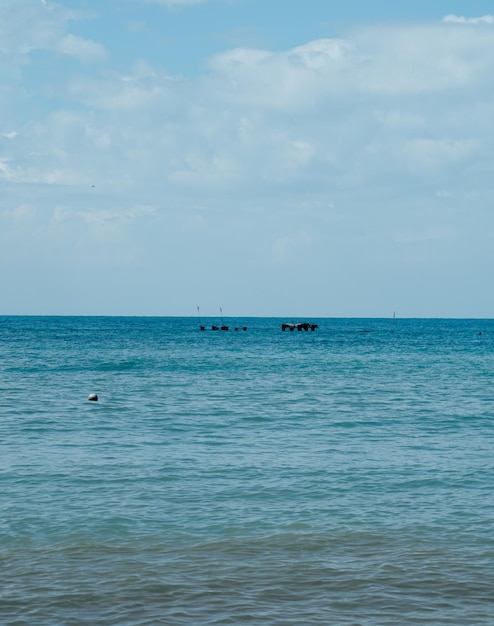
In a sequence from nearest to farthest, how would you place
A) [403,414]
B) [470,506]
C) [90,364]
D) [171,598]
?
[171,598] < [470,506] < [403,414] < [90,364]

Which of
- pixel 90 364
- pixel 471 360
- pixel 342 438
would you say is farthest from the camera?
pixel 471 360

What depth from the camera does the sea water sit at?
1216 centimetres

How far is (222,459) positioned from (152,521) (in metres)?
6.91

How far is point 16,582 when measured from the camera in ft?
42.6

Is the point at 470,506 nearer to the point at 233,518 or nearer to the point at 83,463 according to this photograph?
the point at 233,518

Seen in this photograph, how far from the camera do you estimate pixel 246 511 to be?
17766mm

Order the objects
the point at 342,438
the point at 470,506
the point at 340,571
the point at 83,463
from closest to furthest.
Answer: the point at 340,571 → the point at 470,506 → the point at 83,463 → the point at 342,438

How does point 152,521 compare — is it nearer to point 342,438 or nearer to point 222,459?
point 222,459

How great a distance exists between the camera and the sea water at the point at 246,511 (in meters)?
12.2

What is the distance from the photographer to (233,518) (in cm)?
1720

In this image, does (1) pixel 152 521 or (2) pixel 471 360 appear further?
(2) pixel 471 360

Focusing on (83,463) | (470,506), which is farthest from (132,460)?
(470,506)

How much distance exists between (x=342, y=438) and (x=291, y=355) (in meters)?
52.7

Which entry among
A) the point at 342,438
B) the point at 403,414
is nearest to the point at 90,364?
the point at 403,414
